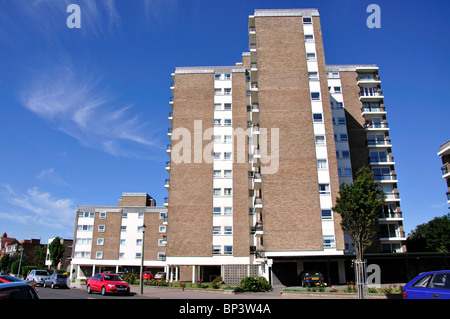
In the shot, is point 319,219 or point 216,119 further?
point 216,119

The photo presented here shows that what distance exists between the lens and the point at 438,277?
27.3 feet

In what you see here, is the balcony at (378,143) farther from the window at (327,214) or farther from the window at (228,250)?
the window at (228,250)

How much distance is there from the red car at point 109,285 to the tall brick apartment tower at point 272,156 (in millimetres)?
15857

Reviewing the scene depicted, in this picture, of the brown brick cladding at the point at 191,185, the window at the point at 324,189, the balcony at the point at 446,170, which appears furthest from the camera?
the balcony at the point at 446,170

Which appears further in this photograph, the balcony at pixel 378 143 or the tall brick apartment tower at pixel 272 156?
the balcony at pixel 378 143

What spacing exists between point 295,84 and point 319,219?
681 inches

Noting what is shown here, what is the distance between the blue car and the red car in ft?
62.0

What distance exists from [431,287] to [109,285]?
20241 millimetres

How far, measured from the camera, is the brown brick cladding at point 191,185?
43.5 meters

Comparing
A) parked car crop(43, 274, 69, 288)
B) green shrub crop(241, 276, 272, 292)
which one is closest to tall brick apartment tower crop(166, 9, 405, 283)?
green shrub crop(241, 276, 272, 292)

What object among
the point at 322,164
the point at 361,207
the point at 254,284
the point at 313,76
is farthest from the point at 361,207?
the point at 313,76

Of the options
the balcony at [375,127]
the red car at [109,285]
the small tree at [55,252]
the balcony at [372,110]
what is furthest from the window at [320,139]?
the small tree at [55,252]
